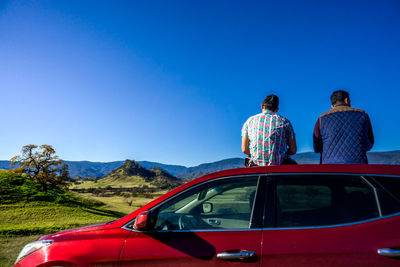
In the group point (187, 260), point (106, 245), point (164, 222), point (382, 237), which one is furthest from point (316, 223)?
point (106, 245)

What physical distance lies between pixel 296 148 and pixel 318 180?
5.31 ft

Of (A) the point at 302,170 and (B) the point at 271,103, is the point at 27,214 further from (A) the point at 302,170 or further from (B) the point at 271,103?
(A) the point at 302,170

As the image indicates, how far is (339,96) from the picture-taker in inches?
153

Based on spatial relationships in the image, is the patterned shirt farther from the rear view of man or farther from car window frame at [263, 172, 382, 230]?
car window frame at [263, 172, 382, 230]

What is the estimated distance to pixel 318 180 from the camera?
2.11 m

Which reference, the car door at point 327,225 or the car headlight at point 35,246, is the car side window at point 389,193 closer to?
the car door at point 327,225

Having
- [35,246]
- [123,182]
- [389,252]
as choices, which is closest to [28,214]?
[35,246]

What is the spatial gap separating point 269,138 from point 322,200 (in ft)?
5.14

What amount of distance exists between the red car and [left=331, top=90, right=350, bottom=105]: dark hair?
2.00 meters

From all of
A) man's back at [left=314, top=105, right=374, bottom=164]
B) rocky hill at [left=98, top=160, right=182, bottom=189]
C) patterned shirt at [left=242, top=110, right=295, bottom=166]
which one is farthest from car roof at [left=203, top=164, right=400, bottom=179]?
rocky hill at [left=98, top=160, right=182, bottom=189]

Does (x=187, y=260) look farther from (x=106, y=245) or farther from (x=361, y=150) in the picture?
(x=361, y=150)

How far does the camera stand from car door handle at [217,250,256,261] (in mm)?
1880

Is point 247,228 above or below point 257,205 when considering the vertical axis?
below

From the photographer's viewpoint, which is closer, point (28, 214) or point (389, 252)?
point (389, 252)
